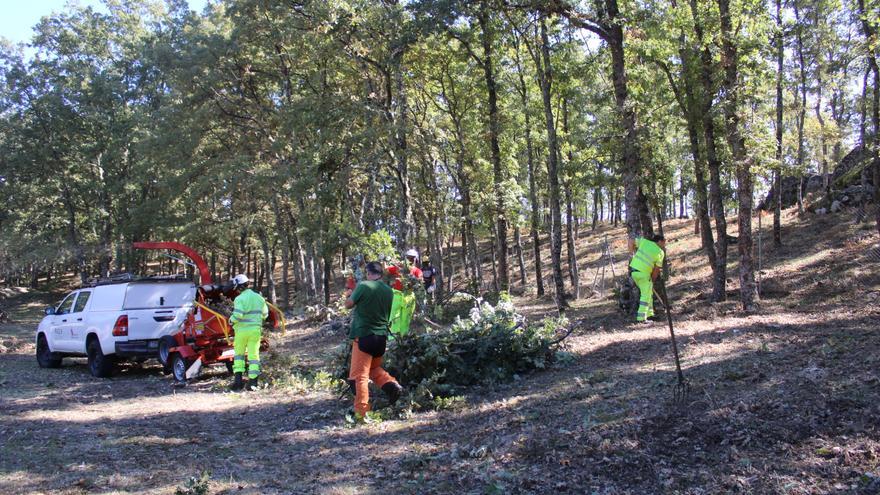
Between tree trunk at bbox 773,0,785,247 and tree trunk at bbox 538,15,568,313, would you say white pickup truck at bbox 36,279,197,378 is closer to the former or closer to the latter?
tree trunk at bbox 538,15,568,313

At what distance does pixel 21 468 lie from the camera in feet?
18.6

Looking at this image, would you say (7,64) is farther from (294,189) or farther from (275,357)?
(275,357)

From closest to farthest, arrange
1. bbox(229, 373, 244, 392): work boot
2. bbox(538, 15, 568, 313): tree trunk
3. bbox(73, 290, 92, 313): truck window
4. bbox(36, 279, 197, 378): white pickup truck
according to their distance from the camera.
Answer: bbox(229, 373, 244, 392): work boot, bbox(36, 279, 197, 378): white pickup truck, bbox(73, 290, 92, 313): truck window, bbox(538, 15, 568, 313): tree trunk

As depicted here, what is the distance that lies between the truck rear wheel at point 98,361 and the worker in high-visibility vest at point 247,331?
3769mm

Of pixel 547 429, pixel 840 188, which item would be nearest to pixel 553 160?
pixel 547 429

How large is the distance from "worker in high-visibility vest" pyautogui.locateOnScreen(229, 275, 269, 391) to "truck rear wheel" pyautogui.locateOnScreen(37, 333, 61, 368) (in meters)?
6.69

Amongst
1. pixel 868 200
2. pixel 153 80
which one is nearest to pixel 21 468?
pixel 868 200

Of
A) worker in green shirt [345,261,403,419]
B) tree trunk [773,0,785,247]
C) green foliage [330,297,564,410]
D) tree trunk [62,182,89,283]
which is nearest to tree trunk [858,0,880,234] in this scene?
tree trunk [773,0,785,247]

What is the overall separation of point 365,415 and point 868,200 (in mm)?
24868

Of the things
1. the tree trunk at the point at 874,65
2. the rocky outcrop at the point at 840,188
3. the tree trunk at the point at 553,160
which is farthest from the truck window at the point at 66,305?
the rocky outcrop at the point at 840,188

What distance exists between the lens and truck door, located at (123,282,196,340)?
11.7 m

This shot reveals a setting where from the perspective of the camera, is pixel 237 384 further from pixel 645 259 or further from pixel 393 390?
pixel 645 259

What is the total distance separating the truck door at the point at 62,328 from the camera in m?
12.9

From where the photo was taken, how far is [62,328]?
1309 centimetres
